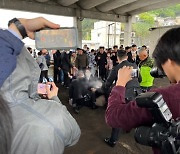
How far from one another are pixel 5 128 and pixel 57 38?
66 cm

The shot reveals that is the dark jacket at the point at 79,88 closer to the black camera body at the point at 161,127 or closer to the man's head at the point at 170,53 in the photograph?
the man's head at the point at 170,53

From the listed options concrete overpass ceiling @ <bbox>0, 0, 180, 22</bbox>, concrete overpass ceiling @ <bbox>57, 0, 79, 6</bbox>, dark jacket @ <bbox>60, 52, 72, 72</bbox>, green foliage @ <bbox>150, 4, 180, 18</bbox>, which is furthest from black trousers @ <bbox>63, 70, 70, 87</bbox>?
green foliage @ <bbox>150, 4, 180, 18</bbox>

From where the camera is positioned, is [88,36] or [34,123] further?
[88,36]

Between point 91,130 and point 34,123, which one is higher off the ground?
point 34,123

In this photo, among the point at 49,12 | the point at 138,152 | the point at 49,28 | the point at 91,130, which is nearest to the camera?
the point at 49,28

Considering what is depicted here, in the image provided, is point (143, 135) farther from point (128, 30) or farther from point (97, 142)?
point (128, 30)

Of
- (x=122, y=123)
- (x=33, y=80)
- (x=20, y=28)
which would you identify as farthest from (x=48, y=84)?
(x=122, y=123)

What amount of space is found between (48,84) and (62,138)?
387 millimetres

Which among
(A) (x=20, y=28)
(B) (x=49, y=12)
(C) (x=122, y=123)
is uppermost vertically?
(B) (x=49, y=12)

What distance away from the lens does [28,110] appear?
3.11ft

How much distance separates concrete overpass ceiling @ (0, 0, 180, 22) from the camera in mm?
10469

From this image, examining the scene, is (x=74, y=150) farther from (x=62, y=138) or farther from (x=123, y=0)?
(x=123, y=0)

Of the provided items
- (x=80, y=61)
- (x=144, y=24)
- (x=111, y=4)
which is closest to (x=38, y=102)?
(x=80, y=61)

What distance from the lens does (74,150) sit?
351 cm
